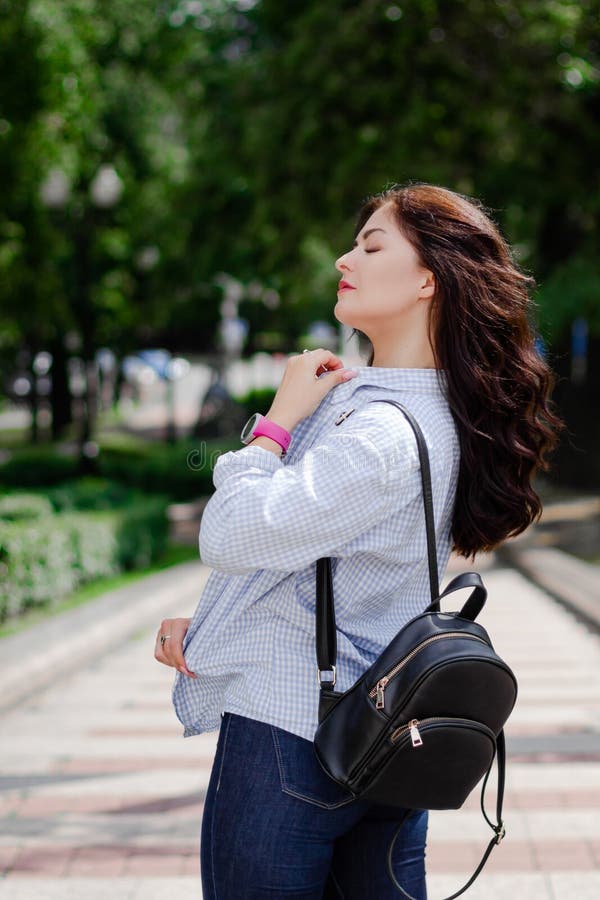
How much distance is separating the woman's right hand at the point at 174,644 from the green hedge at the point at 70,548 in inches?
262

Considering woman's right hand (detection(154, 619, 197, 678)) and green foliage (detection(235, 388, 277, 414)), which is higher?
woman's right hand (detection(154, 619, 197, 678))

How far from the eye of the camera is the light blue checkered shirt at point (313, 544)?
1.53 m

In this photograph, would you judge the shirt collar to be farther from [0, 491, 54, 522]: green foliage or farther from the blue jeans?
[0, 491, 54, 522]: green foliage

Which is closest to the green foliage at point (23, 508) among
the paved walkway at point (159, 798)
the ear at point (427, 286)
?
the paved walkway at point (159, 798)

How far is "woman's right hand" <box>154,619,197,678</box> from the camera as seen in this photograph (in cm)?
174

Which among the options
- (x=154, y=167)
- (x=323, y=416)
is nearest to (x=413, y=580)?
(x=323, y=416)

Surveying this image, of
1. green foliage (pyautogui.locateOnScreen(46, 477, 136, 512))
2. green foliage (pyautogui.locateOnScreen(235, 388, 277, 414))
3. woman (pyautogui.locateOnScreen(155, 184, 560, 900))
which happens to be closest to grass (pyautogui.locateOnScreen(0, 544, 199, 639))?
green foliage (pyautogui.locateOnScreen(46, 477, 136, 512))

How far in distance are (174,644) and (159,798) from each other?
2.69 meters

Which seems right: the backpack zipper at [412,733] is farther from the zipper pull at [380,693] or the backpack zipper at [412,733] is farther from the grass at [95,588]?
the grass at [95,588]

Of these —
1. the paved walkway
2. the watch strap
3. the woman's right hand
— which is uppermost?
the watch strap

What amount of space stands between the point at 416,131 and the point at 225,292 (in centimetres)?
1705

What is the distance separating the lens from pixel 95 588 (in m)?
10.1

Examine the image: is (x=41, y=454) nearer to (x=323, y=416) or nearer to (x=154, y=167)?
(x=154, y=167)

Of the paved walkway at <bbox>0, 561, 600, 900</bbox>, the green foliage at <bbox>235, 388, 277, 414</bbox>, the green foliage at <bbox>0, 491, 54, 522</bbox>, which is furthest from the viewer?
the green foliage at <bbox>235, 388, 277, 414</bbox>
